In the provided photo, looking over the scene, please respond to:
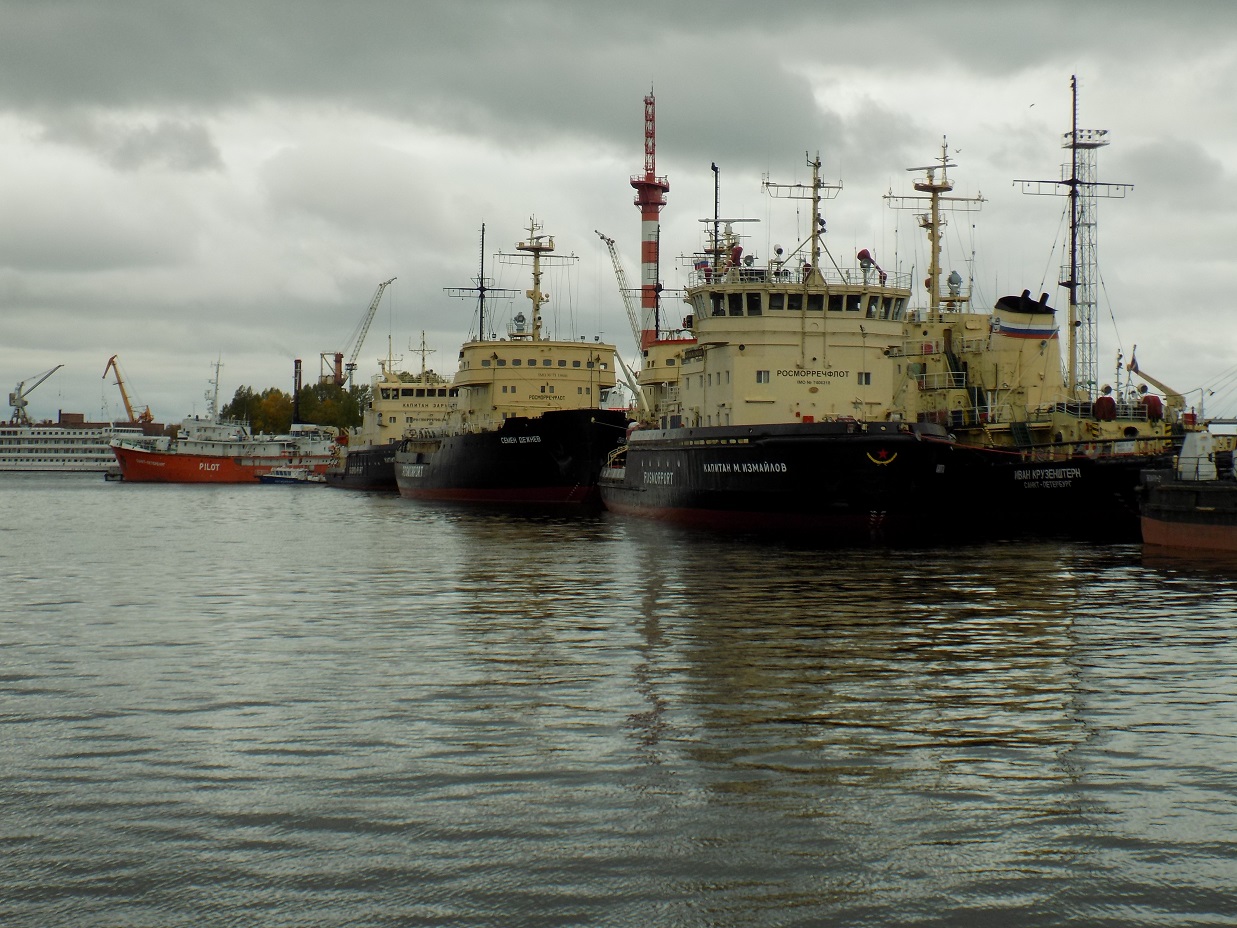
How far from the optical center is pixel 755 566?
30.5 metres

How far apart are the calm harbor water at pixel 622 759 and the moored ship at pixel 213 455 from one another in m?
122

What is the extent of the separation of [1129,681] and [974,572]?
14.1 metres

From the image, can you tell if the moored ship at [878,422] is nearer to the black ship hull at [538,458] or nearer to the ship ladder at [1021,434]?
the ship ladder at [1021,434]

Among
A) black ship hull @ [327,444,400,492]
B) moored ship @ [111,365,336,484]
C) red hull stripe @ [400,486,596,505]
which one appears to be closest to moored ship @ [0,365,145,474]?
Result: moored ship @ [111,365,336,484]

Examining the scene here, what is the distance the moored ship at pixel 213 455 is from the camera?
142 metres

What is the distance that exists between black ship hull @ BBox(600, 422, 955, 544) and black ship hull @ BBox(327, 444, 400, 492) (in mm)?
57662

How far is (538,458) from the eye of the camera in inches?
2685

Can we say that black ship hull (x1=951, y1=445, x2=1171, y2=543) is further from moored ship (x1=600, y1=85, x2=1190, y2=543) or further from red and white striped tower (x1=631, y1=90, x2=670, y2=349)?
red and white striped tower (x1=631, y1=90, x2=670, y2=349)

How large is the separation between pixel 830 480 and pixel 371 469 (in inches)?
2747

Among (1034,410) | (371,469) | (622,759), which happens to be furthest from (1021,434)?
(371,469)

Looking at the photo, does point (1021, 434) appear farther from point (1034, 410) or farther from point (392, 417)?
point (392, 417)

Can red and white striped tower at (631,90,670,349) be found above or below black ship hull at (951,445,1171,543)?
above

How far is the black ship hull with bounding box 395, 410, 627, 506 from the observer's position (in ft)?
221

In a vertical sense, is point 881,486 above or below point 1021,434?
below
